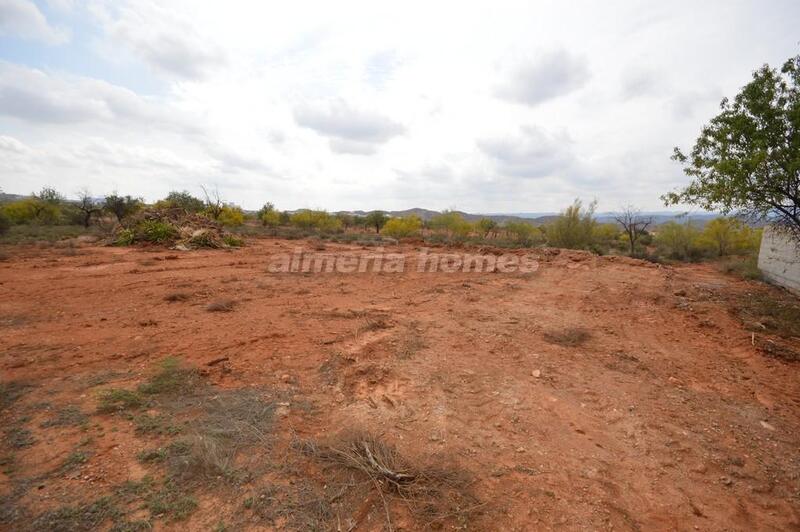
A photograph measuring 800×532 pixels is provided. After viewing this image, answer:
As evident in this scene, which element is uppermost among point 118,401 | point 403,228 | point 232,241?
point 403,228

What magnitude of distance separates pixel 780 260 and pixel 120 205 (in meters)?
31.1

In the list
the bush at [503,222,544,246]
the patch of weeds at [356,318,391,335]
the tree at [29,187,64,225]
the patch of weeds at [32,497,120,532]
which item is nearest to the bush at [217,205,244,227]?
the tree at [29,187,64,225]

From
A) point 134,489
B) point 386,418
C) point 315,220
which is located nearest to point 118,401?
point 134,489

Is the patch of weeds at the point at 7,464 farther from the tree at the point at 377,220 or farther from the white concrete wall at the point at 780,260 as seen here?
the tree at the point at 377,220

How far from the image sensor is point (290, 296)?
708cm

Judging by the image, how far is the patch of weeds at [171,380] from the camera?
3.34 m

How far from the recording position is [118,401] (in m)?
3.09

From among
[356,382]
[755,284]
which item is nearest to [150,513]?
[356,382]

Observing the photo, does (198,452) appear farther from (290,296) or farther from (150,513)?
(290,296)

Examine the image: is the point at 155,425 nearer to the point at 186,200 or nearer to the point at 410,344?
the point at 410,344

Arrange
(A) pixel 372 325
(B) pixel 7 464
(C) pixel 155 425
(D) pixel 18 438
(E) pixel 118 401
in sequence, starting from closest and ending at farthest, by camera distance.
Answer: (B) pixel 7 464 → (D) pixel 18 438 → (C) pixel 155 425 → (E) pixel 118 401 → (A) pixel 372 325

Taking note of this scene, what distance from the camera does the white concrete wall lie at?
28.5ft

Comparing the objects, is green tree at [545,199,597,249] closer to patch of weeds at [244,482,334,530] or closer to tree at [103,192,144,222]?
patch of weeds at [244,482,334,530]

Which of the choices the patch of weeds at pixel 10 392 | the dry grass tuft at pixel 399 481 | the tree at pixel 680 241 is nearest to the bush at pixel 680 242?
the tree at pixel 680 241
